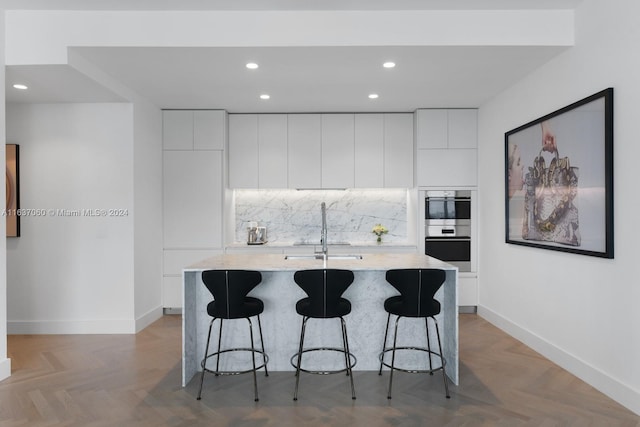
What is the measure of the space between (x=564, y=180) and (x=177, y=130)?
441 centimetres

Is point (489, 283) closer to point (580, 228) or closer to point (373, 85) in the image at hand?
point (580, 228)

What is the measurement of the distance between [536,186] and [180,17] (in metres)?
3.40

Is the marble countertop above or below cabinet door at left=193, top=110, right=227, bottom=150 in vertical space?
below

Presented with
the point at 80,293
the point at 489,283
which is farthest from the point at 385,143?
the point at 80,293

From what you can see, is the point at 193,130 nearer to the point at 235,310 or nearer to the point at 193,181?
the point at 193,181

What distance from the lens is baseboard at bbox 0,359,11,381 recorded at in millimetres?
3504

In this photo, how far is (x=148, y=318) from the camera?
205 inches

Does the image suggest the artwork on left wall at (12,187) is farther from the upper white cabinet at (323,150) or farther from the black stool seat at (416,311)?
the black stool seat at (416,311)

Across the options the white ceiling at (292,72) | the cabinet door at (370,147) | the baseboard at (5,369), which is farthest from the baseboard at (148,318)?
the cabinet door at (370,147)

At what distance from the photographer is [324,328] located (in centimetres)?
359

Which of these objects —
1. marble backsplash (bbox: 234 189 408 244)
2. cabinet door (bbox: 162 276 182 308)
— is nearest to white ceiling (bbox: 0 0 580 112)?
marble backsplash (bbox: 234 189 408 244)

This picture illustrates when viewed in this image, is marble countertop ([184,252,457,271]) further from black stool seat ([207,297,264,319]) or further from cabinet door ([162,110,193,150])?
cabinet door ([162,110,193,150])

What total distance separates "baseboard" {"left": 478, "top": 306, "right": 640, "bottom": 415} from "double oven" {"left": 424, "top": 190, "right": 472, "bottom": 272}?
0.93m

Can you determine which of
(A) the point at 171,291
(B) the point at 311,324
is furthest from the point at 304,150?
(B) the point at 311,324
